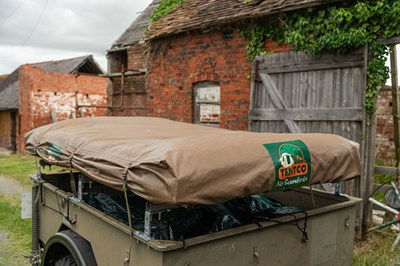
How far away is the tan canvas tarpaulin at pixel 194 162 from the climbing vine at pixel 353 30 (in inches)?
127

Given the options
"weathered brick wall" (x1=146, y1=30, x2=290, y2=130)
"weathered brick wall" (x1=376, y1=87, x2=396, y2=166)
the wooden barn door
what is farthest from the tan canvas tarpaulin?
"weathered brick wall" (x1=376, y1=87, x2=396, y2=166)

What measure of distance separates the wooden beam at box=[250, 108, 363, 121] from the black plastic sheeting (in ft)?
9.48

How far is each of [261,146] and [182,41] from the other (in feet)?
23.5

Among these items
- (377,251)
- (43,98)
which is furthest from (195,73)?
(43,98)

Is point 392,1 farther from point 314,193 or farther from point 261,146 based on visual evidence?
point 261,146

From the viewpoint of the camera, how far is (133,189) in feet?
7.75

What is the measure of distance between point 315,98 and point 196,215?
4206 millimetres

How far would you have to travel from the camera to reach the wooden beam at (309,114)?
20.3 feet

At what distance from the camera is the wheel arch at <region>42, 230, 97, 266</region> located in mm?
3033

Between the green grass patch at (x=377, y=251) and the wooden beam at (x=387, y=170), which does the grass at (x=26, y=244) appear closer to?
the green grass patch at (x=377, y=251)

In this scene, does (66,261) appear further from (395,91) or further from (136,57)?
(136,57)

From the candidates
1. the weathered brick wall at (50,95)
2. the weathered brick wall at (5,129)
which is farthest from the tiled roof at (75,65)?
the weathered brick wall at (5,129)

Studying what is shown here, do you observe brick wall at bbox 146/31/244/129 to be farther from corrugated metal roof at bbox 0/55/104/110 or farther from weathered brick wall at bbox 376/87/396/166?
corrugated metal roof at bbox 0/55/104/110

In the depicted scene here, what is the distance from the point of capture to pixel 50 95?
67.5 ft
